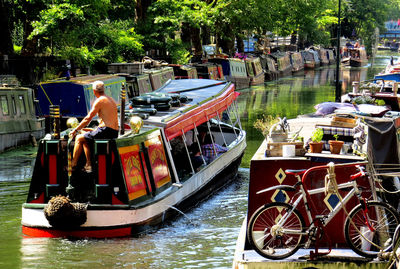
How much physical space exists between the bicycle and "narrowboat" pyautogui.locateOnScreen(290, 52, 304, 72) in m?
59.1

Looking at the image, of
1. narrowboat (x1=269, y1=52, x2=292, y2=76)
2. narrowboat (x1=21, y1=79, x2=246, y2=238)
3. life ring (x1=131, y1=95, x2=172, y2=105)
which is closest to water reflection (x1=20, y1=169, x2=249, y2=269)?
narrowboat (x1=21, y1=79, x2=246, y2=238)

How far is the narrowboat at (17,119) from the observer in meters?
24.8

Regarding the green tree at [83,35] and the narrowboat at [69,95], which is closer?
the narrowboat at [69,95]

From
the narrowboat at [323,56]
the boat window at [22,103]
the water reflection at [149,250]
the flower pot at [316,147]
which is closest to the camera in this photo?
the flower pot at [316,147]

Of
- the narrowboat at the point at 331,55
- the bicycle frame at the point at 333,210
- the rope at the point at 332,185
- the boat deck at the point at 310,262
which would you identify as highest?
the rope at the point at 332,185

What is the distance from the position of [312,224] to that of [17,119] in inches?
716

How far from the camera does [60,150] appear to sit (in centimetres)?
1328

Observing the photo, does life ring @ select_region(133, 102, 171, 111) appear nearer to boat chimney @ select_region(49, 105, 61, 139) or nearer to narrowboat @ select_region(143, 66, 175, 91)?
boat chimney @ select_region(49, 105, 61, 139)

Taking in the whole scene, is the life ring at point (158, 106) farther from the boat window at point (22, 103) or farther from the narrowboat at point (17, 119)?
the boat window at point (22, 103)

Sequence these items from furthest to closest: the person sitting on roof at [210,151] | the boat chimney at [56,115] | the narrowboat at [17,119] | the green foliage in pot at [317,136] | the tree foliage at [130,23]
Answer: the tree foliage at [130,23] → the narrowboat at [17,119] → the person sitting on roof at [210,151] → the boat chimney at [56,115] → the green foliage in pot at [317,136]

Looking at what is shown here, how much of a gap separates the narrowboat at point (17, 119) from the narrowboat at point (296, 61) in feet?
145

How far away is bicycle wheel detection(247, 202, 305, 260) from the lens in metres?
9.02

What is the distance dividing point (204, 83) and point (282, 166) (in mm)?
11918

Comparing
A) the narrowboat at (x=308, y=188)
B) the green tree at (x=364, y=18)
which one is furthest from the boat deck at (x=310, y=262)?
the green tree at (x=364, y=18)
